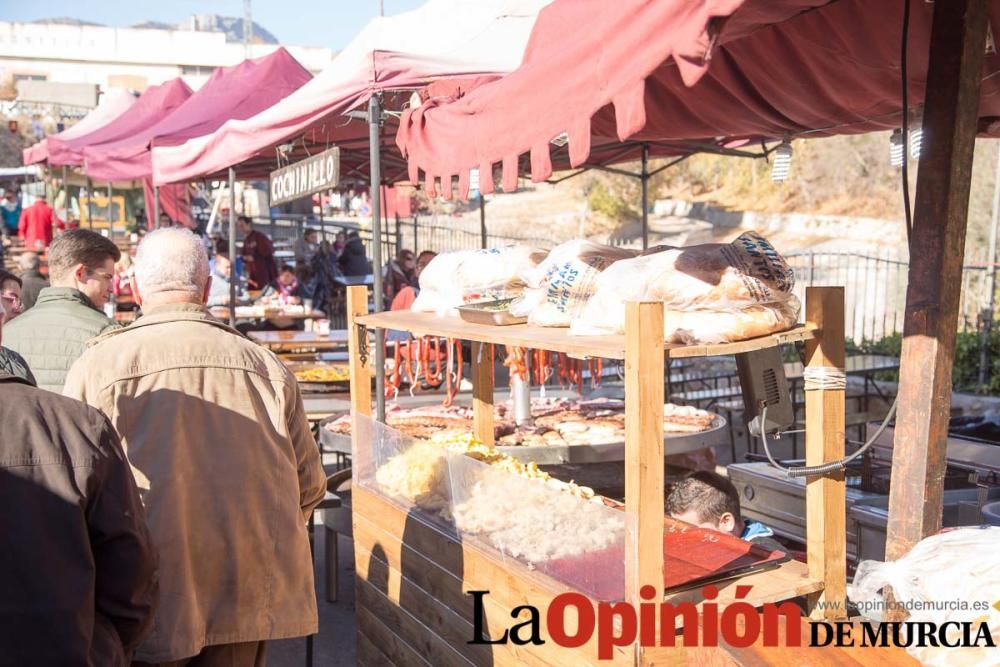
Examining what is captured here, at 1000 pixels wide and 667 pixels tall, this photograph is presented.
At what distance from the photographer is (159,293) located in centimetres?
294

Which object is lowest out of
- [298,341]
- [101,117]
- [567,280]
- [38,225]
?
[298,341]

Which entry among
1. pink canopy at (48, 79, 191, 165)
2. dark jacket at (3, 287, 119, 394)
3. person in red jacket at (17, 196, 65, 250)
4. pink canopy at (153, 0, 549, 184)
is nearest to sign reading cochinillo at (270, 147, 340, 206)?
pink canopy at (153, 0, 549, 184)

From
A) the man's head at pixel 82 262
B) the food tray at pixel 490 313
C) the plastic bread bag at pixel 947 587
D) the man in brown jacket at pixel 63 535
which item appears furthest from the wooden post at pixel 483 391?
the man in brown jacket at pixel 63 535

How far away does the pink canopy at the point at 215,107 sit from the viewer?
38.2ft

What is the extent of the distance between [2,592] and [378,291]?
4.00 metres

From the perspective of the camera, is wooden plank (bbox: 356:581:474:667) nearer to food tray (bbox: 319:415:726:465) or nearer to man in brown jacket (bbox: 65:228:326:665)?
man in brown jacket (bbox: 65:228:326:665)

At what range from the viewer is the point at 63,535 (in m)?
2.00

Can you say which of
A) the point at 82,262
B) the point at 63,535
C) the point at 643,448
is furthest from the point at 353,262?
the point at 63,535

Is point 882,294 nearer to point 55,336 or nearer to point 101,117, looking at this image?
point 101,117

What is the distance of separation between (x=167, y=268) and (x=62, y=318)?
151cm

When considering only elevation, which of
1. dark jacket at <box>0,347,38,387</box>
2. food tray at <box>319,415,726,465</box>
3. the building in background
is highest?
the building in background

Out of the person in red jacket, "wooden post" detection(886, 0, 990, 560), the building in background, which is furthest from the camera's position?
the building in background

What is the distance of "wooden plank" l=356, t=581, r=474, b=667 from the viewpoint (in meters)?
3.63

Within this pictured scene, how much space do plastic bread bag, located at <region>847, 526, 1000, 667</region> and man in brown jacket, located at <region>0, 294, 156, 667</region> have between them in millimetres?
1962
